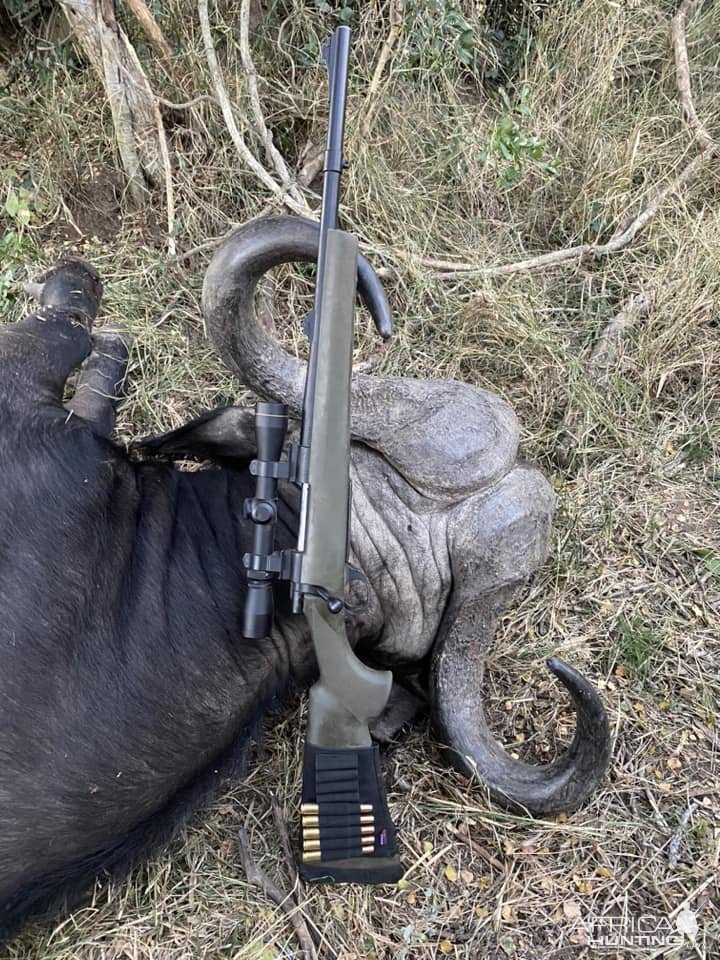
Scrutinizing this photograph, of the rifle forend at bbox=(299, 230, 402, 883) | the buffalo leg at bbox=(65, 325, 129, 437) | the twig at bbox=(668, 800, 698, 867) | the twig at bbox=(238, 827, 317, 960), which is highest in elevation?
the buffalo leg at bbox=(65, 325, 129, 437)

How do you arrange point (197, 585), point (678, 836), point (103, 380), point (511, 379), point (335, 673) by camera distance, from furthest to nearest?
point (511, 379)
point (103, 380)
point (678, 836)
point (197, 585)
point (335, 673)

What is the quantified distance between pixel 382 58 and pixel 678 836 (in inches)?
131

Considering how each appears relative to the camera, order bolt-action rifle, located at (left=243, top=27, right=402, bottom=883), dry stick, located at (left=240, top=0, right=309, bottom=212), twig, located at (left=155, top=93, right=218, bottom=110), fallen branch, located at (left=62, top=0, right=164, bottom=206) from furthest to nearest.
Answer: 1. twig, located at (left=155, top=93, right=218, bottom=110)
2. dry stick, located at (left=240, top=0, right=309, bottom=212)
3. fallen branch, located at (left=62, top=0, right=164, bottom=206)
4. bolt-action rifle, located at (left=243, top=27, right=402, bottom=883)

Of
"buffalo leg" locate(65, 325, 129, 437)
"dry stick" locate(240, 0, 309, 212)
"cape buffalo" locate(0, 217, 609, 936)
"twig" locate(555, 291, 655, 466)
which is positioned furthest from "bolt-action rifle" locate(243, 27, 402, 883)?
"twig" locate(555, 291, 655, 466)

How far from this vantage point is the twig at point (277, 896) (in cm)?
234

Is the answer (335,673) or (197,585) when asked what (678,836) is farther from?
(197,585)

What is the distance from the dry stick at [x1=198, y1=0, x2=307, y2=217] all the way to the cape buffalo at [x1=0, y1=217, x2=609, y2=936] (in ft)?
3.35

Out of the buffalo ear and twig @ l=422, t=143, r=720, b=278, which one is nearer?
the buffalo ear

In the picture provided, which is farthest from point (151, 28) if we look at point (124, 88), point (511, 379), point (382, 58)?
point (511, 379)

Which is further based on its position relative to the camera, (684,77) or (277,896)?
(684,77)

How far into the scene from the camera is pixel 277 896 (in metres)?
2.42

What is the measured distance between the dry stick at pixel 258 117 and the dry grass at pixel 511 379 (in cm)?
16

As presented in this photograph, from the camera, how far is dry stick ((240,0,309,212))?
3090mm

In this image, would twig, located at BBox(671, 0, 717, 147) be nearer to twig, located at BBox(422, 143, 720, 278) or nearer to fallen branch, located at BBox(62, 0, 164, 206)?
twig, located at BBox(422, 143, 720, 278)
